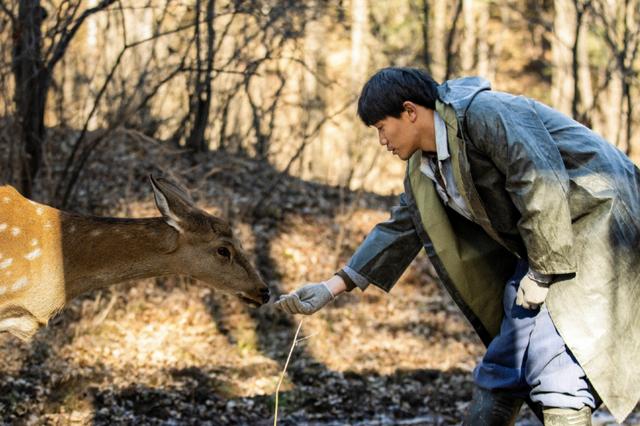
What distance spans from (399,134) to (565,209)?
2.48 ft

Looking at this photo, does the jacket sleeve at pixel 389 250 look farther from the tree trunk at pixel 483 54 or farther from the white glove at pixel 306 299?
the tree trunk at pixel 483 54

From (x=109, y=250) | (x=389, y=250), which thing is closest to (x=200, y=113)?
(x=109, y=250)

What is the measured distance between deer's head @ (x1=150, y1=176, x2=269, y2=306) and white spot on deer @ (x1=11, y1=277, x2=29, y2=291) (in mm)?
833

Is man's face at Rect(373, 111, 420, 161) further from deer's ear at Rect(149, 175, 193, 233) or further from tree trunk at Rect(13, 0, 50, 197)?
tree trunk at Rect(13, 0, 50, 197)

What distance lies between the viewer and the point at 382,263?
473cm

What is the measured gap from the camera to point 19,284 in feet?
17.2

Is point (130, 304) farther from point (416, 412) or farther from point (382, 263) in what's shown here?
point (382, 263)

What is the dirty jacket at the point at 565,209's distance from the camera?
151 inches

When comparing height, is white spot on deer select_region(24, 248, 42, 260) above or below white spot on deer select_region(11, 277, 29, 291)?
above

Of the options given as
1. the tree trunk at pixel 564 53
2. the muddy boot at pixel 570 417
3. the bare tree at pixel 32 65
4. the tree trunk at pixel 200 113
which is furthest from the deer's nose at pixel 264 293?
the tree trunk at pixel 564 53

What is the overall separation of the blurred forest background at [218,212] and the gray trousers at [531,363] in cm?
288

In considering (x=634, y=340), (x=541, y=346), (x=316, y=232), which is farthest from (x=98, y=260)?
(x=316, y=232)

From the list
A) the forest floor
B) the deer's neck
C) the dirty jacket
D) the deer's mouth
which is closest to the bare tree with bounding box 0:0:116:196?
the forest floor

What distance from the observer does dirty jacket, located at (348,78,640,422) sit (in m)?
3.83
